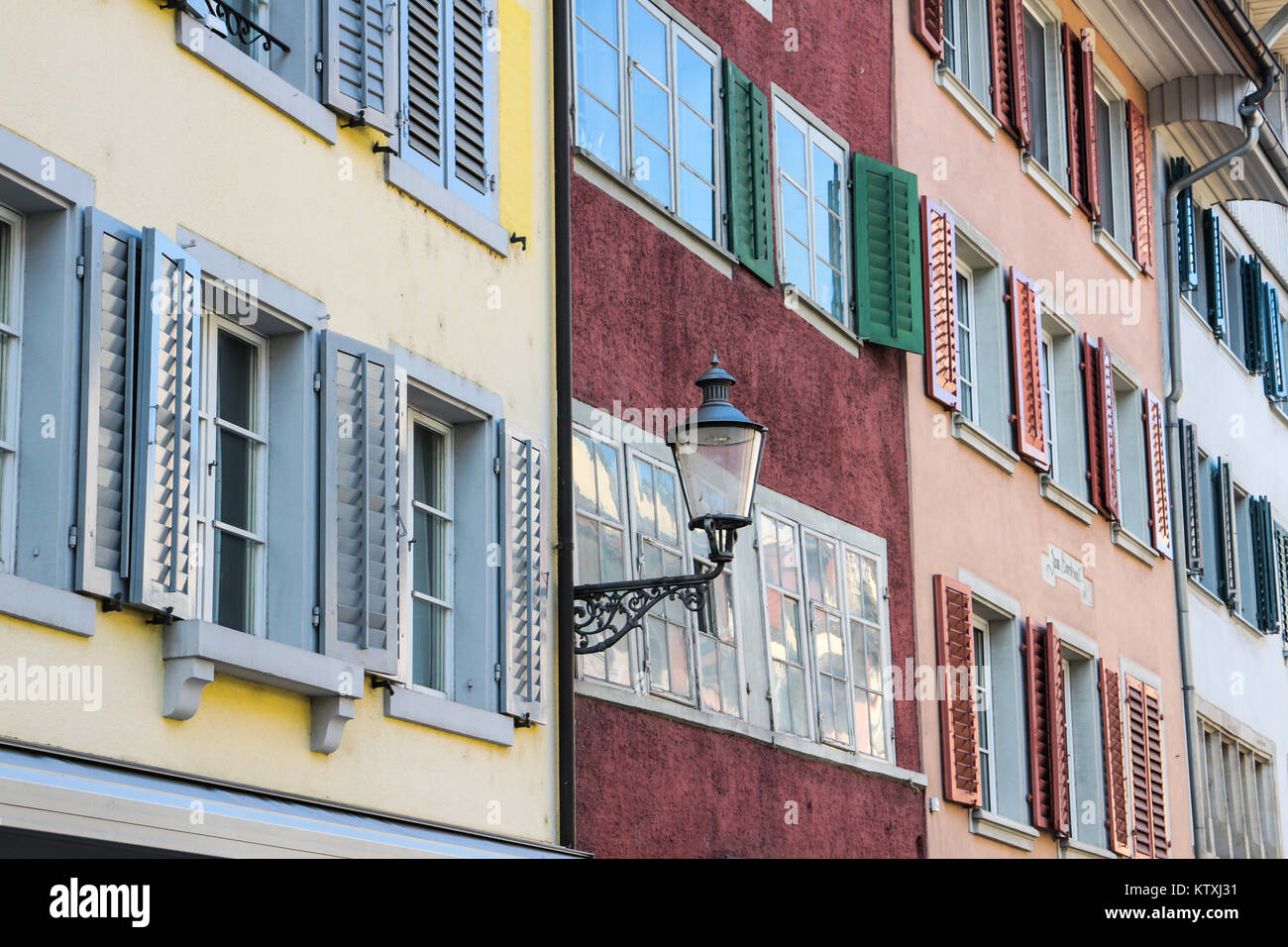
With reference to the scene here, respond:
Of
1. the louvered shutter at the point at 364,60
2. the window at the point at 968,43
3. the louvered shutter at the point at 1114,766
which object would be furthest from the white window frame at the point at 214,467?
the louvered shutter at the point at 1114,766

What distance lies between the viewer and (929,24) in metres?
16.2

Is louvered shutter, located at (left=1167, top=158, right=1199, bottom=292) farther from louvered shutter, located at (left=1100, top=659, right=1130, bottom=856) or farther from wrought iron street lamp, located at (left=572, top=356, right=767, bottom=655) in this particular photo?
wrought iron street lamp, located at (left=572, top=356, right=767, bottom=655)

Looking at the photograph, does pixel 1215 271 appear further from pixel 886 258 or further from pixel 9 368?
pixel 9 368

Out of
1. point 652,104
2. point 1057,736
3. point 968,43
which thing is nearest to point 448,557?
point 652,104

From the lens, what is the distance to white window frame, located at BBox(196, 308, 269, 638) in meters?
8.42

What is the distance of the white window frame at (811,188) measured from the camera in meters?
13.7

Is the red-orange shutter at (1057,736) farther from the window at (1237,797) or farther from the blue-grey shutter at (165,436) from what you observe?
the blue-grey shutter at (165,436)

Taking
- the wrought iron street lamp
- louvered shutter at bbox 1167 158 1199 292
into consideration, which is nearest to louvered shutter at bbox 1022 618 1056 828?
louvered shutter at bbox 1167 158 1199 292

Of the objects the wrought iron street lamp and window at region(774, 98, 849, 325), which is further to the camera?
window at region(774, 98, 849, 325)

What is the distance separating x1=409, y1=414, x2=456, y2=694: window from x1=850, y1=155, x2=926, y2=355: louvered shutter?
4.79m
